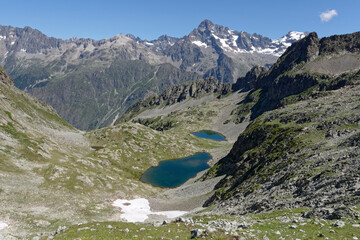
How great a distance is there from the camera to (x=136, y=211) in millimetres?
75938

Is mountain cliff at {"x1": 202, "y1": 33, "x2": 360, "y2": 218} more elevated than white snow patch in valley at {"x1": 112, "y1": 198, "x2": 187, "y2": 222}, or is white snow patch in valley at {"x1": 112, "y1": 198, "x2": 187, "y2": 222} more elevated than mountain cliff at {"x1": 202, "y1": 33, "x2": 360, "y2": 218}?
mountain cliff at {"x1": 202, "y1": 33, "x2": 360, "y2": 218}

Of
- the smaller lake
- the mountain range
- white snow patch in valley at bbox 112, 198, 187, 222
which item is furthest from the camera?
the smaller lake

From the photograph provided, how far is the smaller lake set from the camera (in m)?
134

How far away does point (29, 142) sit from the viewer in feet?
329

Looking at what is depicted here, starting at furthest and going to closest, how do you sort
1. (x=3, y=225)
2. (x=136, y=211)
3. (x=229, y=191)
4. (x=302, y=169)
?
(x=136, y=211) < (x=229, y=191) < (x=302, y=169) < (x=3, y=225)

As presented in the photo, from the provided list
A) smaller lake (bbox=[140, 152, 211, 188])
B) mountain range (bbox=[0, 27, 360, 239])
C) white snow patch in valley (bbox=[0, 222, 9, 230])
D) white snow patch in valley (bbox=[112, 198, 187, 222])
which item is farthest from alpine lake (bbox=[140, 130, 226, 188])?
white snow patch in valley (bbox=[0, 222, 9, 230])

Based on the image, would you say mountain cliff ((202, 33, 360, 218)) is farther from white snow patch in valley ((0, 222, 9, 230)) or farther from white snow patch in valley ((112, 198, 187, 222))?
white snow patch in valley ((0, 222, 9, 230))

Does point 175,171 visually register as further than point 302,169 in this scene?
Yes

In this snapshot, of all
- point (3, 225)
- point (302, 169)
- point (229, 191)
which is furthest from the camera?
point (229, 191)

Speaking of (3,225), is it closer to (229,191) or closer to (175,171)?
(229,191)

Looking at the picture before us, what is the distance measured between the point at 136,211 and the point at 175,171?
78602 mm

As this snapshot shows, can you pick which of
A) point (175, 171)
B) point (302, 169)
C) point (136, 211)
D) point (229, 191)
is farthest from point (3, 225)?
point (175, 171)

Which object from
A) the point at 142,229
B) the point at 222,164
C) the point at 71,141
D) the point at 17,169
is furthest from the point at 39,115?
the point at 142,229

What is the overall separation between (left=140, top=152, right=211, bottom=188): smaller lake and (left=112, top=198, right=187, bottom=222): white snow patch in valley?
143 ft
